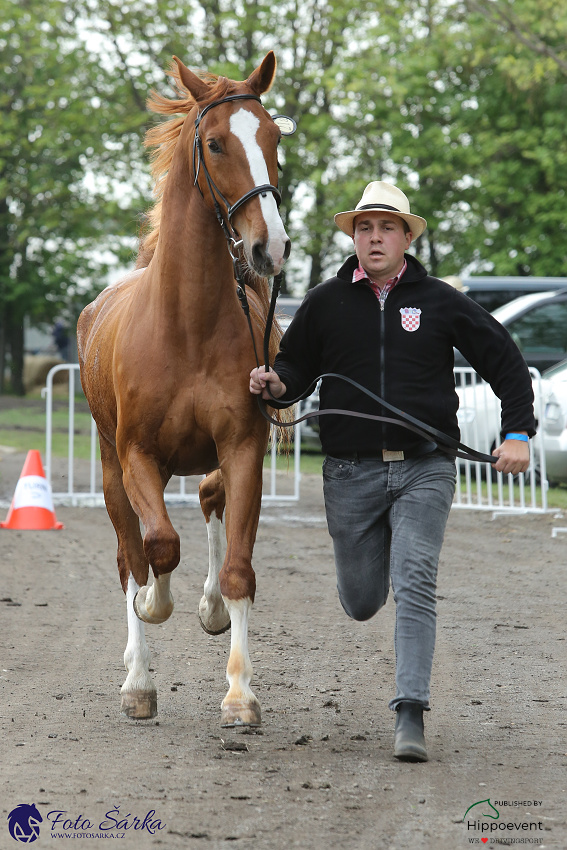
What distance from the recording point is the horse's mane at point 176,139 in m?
4.59

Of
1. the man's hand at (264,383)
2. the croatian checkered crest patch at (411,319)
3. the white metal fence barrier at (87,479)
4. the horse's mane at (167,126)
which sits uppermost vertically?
the horse's mane at (167,126)

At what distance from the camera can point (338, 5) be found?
2353 centimetres

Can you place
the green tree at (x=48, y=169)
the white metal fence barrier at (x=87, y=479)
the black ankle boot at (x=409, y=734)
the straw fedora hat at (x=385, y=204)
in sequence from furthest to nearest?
the green tree at (x=48, y=169) → the white metal fence barrier at (x=87, y=479) → the straw fedora hat at (x=385, y=204) → the black ankle boot at (x=409, y=734)

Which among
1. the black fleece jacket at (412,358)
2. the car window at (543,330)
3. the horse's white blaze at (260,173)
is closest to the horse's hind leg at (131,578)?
the black fleece jacket at (412,358)

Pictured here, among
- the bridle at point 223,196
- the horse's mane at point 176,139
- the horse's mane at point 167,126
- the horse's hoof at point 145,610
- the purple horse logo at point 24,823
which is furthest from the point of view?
the horse's mane at point 167,126

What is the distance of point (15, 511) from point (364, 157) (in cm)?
1839

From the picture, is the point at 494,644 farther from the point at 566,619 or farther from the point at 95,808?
the point at 95,808

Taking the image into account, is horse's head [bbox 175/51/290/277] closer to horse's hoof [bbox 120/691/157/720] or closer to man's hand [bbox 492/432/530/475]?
man's hand [bbox 492/432/530/475]

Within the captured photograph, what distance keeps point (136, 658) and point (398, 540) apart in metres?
1.36

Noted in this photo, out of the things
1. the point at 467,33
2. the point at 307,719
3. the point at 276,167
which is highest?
the point at 467,33

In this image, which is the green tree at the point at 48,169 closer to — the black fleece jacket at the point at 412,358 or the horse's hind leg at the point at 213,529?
the horse's hind leg at the point at 213,529

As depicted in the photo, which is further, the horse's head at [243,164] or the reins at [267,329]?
the reins at [267,329]

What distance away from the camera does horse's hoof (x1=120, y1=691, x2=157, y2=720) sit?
4637mm

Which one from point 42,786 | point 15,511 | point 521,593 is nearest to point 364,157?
point 15,511
